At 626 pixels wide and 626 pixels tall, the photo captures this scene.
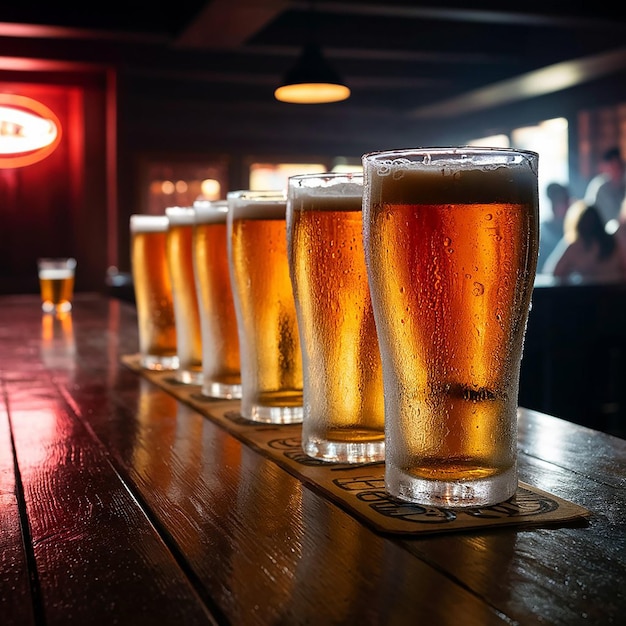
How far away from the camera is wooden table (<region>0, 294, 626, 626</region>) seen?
45 centimetres

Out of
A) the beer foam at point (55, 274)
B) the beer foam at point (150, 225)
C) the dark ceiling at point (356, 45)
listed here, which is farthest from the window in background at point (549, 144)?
the beer foam at point (150, 225)

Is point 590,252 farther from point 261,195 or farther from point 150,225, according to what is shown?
point 261,195

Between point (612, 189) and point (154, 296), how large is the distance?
843cm

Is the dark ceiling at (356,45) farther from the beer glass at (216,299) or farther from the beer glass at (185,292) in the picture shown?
the beer glass at (216,299)

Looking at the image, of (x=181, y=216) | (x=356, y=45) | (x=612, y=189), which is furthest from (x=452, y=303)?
(x=612, y=189)

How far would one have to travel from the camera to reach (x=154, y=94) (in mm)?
11031

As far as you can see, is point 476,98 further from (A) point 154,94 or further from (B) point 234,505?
(B) point 234,505

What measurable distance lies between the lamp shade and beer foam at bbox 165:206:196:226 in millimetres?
4473

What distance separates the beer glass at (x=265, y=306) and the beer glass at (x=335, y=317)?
0.14m

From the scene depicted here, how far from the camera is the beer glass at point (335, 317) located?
770 mm

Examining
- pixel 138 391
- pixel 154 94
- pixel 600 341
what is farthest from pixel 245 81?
pixel 138 391

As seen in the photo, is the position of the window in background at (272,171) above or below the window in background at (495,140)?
below

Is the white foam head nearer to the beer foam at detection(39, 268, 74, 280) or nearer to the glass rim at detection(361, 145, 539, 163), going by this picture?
the glass rim at detection(361, 145, 539, 163)

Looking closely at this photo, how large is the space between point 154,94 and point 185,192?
174 cm
